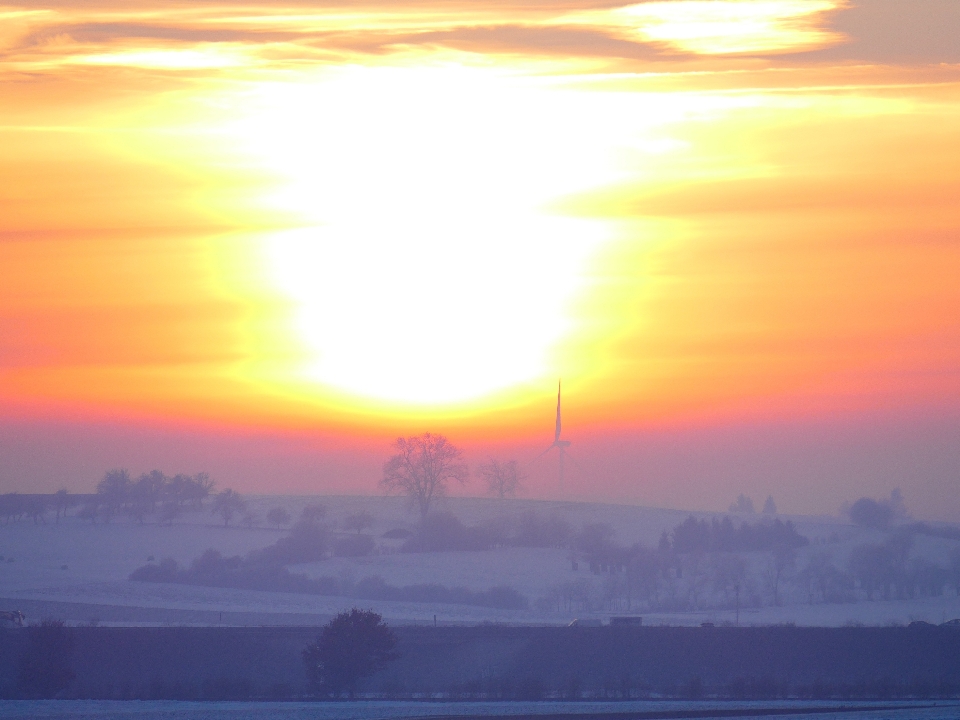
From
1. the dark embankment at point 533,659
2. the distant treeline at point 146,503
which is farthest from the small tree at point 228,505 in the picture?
the dark embankment at point 533,659

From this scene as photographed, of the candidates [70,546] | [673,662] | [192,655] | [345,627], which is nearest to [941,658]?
[673,662]

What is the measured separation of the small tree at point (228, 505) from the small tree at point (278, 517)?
3.52m

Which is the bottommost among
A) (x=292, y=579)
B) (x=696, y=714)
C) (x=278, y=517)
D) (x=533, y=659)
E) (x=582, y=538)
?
(x=696, y=714)

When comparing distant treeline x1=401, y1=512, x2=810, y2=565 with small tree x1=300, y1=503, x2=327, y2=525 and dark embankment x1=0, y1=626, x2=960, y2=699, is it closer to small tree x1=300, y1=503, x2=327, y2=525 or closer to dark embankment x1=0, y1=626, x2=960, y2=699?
small tree x1=300, y1=503, x2=327, y2=525

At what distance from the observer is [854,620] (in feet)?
274

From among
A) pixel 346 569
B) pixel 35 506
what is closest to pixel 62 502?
pixel 35 506

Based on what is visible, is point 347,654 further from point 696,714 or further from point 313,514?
point 313,514

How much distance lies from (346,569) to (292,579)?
638cm

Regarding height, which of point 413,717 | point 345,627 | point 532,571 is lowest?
point 413,717

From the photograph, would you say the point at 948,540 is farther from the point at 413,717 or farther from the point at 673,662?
the point at 413,717

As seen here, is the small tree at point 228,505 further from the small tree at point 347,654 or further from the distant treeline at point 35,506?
the small tree at point 347,654

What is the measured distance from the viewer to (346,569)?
4486 inches

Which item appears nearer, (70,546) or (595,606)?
(595,606)

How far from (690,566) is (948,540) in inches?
1214
